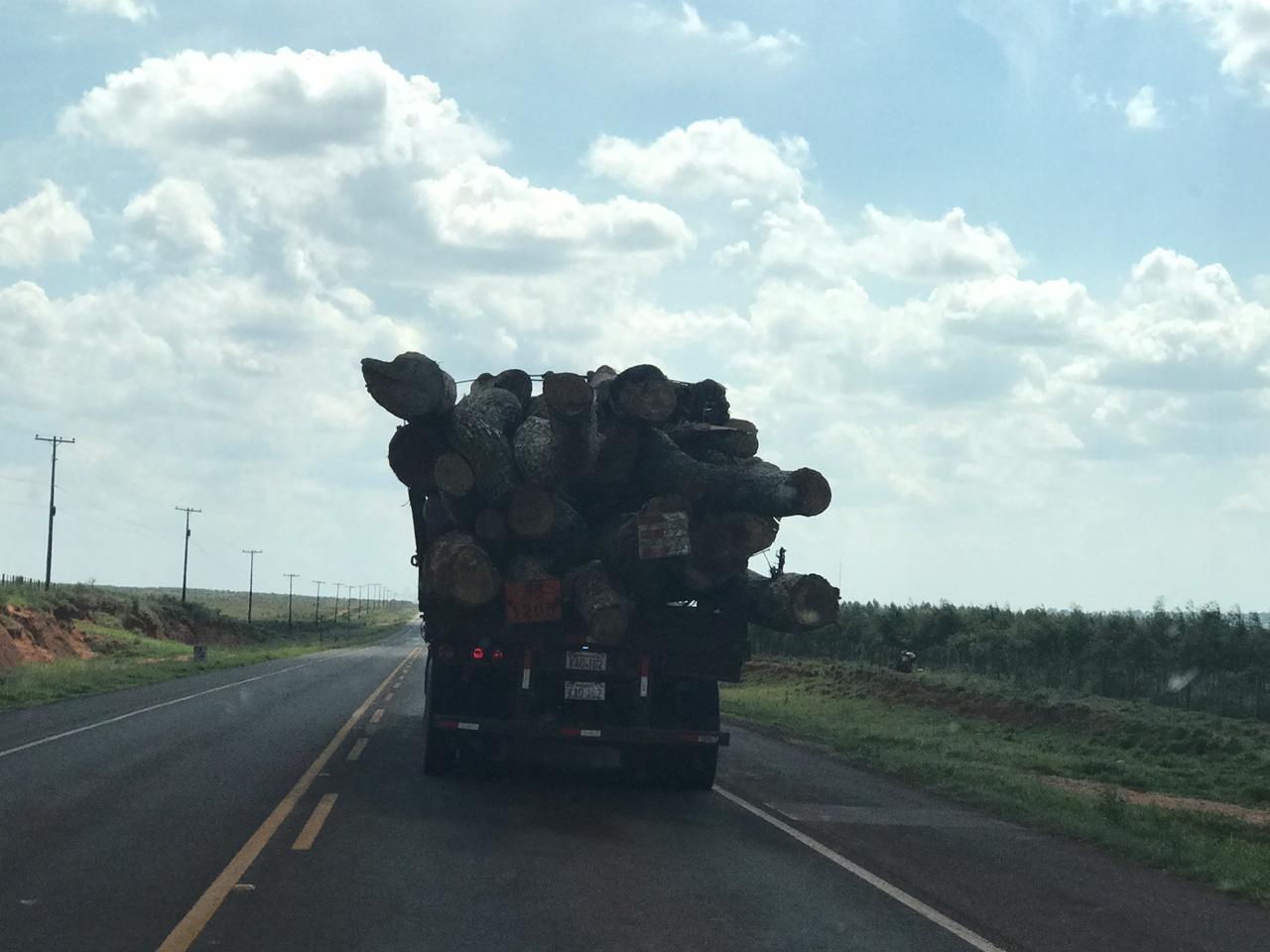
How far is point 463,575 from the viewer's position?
499 inches

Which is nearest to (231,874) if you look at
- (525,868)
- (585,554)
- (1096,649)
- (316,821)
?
(525,868)

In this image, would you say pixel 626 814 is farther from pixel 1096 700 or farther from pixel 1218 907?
pixel 1096 700

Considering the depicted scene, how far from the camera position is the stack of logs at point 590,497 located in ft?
41.0

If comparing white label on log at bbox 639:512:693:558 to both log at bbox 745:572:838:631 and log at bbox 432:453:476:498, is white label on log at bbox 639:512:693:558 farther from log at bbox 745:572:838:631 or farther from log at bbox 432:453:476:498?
log at bbox 432:453:476:498

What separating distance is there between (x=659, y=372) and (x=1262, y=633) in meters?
33.1

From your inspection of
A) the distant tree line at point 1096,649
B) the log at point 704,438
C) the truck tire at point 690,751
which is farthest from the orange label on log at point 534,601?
the distant tree line at point 1096,649

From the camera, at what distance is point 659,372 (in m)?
12.5

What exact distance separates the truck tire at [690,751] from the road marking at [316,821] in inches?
137

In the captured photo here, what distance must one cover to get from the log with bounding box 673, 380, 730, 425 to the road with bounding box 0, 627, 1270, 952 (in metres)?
3.94

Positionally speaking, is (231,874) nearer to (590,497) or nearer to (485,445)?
(485,445)

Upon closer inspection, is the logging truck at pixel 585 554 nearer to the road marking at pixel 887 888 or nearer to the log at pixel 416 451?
the log at pixel 416 451

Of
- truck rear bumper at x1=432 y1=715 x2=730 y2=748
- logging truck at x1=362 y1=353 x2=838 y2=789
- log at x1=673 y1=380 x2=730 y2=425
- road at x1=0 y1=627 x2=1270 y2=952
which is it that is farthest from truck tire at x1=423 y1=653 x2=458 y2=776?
log at x1=673 y1=380 x2=730 y2=425

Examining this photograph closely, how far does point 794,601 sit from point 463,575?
3232 mm

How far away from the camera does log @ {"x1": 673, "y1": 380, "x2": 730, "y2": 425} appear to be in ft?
45.6
